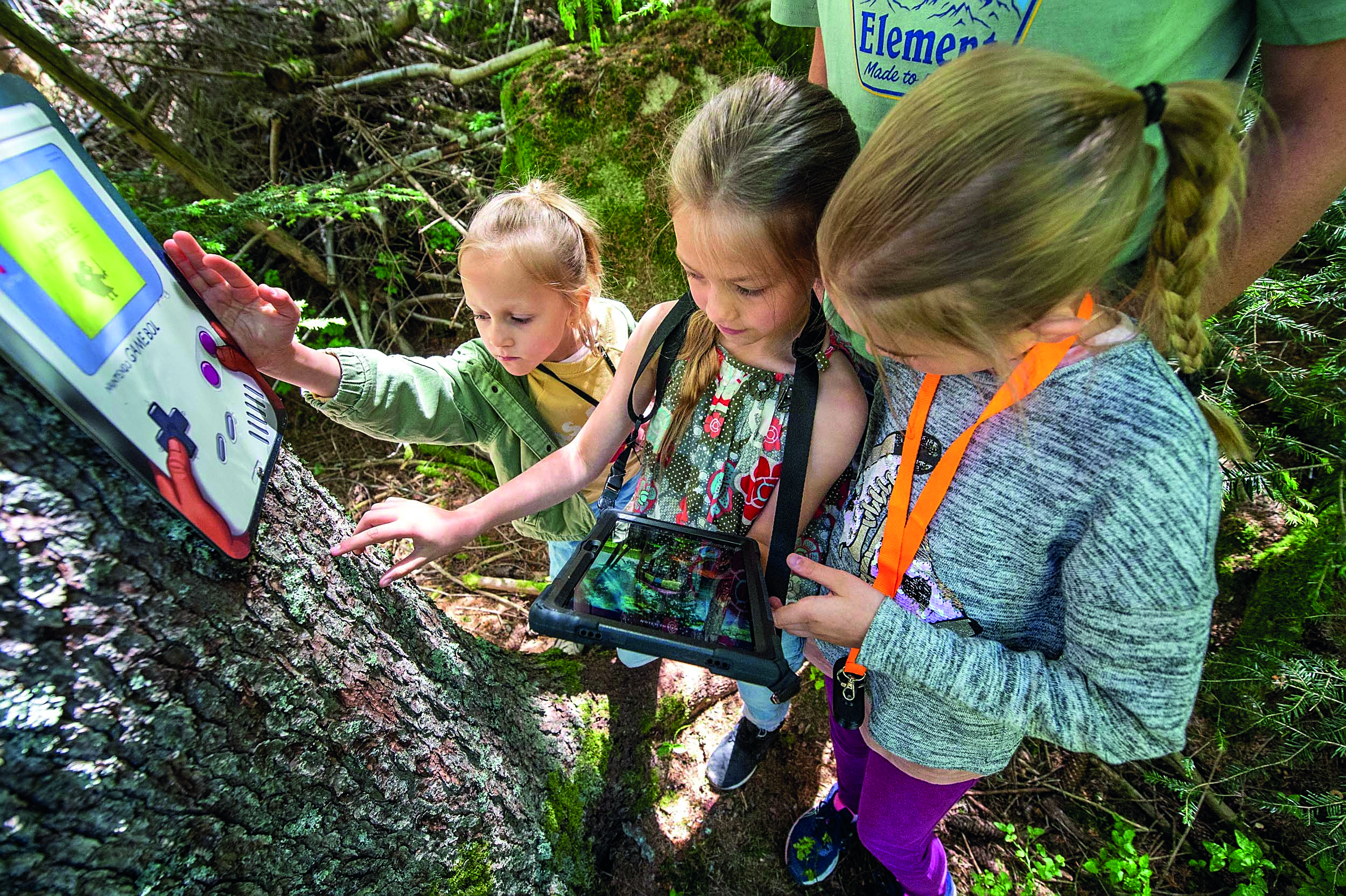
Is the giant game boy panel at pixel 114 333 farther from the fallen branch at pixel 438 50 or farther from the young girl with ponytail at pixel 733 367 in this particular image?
the fallen branch at pixel 438 50

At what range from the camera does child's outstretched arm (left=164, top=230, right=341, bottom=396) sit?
3.94ft

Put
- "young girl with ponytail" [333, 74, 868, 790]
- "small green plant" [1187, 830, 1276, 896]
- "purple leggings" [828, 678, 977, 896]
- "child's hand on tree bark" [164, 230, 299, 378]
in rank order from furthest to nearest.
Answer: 1. "small green plant" [1187, 830, 1276, 896]
2. "purple leggings" [828, 678, 977, 896]
3. "young girl with ponytail" [333, 74, 868, 790]
4. "child's hand on tree bark" [164, 230, 299, 378]

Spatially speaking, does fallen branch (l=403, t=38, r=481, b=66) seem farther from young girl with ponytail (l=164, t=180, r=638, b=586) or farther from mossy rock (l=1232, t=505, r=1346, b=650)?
mossy rock (l=1232, t=505, r=1346, b=650)

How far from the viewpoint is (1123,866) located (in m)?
2.15

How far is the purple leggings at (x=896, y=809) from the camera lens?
157cm

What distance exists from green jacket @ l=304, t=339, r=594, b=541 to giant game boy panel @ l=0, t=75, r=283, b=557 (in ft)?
2.56

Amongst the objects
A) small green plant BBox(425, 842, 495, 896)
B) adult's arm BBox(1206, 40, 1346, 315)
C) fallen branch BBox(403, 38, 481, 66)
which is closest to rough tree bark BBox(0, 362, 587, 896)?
small green plant BBox(425, 842, 495, 896)

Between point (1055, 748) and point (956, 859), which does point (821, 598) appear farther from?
point (1055, 748)

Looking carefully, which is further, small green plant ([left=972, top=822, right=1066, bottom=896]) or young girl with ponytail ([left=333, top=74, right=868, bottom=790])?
small green plant ([left=972, top=822, right=1066, bottom=896])

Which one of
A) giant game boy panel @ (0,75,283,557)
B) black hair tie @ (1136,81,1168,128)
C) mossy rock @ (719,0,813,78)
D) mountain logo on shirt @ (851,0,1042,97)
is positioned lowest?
mossy rock @ (719,0,813,78)

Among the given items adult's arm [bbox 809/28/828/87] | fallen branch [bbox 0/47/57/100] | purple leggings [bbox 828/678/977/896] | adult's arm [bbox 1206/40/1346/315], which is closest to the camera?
adult's arm [bbox 1206/40/1346/315]

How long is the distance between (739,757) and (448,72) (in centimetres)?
449

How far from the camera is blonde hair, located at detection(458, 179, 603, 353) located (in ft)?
6.29

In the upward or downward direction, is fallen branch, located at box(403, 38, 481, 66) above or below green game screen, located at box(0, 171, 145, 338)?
below
